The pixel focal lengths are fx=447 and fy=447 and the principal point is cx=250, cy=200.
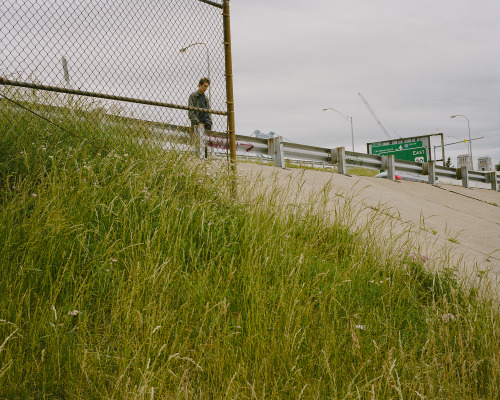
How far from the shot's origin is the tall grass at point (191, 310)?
8.21 ft

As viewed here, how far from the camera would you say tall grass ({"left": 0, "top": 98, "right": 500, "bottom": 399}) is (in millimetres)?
2504

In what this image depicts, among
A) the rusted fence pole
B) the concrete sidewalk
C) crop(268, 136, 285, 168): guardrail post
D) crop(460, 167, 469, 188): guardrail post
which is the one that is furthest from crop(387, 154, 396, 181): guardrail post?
the rusted fence pole

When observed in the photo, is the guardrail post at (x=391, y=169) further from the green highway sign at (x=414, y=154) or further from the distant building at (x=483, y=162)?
the distant building at (x=483, y=162)

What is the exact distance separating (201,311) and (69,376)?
959 mm

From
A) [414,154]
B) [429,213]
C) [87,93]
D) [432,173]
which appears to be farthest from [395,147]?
[87,93]

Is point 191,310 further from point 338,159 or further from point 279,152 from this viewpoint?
point 338,159

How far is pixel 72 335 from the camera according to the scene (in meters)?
2.63

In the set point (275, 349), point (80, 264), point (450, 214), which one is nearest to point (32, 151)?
point (80, 264)

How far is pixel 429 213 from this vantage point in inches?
381

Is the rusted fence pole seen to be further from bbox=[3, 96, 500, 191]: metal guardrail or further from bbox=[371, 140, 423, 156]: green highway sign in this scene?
bbox=[371, 140, 423, 156]: green highway sign

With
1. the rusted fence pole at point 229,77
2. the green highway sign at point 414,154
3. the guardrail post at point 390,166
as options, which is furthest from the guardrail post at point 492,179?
the green highway sign at point 414,154

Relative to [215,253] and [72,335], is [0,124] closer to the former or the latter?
[215,253]

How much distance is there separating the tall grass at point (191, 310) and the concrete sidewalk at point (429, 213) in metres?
1.16

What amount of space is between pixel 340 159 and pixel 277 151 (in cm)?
235
